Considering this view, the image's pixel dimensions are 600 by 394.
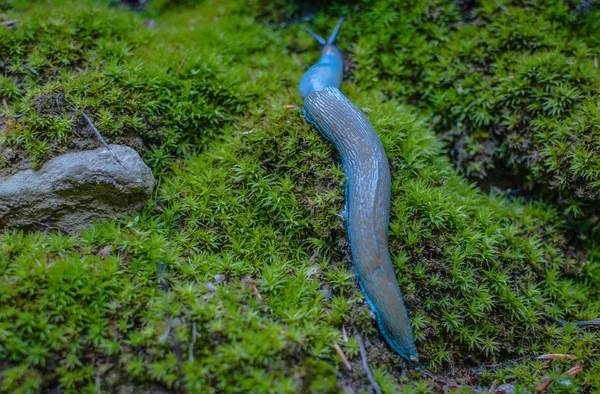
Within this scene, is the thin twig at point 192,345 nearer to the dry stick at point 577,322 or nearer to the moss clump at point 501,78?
the dry stick at point 577,322

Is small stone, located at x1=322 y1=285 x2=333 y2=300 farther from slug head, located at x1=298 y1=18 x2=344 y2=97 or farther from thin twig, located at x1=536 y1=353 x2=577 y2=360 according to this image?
slug head, located at x1=298 y1=18 x2=344 y2=97

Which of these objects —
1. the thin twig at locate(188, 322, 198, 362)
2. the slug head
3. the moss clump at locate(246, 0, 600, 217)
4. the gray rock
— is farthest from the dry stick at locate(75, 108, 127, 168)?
the moss clump at locate(246, 0, 600, 217)

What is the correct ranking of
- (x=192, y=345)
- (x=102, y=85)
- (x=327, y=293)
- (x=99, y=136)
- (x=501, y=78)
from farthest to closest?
(x=501, y=78) → (x=102, y=85) → (x=99, y=136) → (x=327, y=293) → (x=192, y=345)

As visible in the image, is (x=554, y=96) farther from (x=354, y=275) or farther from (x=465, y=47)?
(x=354, y=275)

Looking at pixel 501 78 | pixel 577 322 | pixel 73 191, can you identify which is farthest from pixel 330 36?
pixel 577 322

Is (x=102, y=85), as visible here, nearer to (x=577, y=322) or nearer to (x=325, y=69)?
(x=325, y=69)

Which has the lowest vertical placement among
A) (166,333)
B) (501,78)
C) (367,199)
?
(166,333)

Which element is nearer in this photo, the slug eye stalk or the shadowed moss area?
the shadowed moss area
